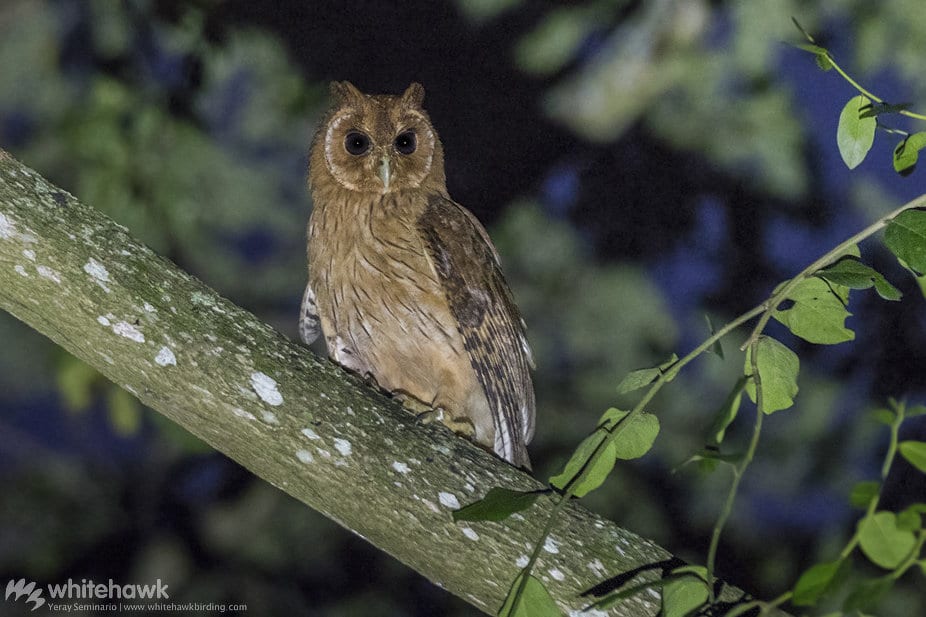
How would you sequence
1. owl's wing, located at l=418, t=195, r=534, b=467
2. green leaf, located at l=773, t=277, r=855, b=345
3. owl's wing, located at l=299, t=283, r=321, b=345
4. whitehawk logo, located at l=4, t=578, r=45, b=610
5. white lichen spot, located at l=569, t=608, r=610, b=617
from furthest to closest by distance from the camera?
1. whitehawk logo, located at l=4, t=578, r=45, b=610
2. owl's wing, located at l=299, t=283, r=321, b=345
3. owl's wing, located at l=418, t=195, r=534, b=467
4. white lichen spot, located at l=569, t=608, r=610, b=617
5. green leaf, located at l=773, t=277, r=855, b=345

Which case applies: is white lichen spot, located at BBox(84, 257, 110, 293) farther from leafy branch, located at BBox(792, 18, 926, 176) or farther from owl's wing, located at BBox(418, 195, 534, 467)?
leafy branch, located at BBox(792, 18, 926, 176)

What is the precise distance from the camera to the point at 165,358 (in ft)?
3.58

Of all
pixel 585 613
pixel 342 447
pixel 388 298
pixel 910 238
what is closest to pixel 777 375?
pixel 910 238

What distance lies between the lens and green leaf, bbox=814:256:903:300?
2.36 ft

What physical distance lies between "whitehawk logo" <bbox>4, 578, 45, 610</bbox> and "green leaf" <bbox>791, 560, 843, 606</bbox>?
7.28ft

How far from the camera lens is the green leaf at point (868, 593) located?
1.67 ft

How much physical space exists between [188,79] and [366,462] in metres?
1.37

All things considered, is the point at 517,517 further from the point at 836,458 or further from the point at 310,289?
the point at 836,458

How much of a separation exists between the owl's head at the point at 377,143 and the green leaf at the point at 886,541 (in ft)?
4.03

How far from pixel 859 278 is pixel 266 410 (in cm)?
66

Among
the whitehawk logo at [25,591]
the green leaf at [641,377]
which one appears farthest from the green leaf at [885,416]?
the whitehawk logo at [25,591]

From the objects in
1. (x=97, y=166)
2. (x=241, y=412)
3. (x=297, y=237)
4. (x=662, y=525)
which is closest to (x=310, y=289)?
(x=297, y=237)

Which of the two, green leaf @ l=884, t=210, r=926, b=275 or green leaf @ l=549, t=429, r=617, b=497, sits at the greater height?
green leaf @ l=884, t=210, r=926, b=275

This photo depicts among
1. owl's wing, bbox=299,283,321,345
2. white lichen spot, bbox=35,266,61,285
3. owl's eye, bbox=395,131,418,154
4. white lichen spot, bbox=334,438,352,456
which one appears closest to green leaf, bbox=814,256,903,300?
white lichen spot, bbox=334,438,352,456
